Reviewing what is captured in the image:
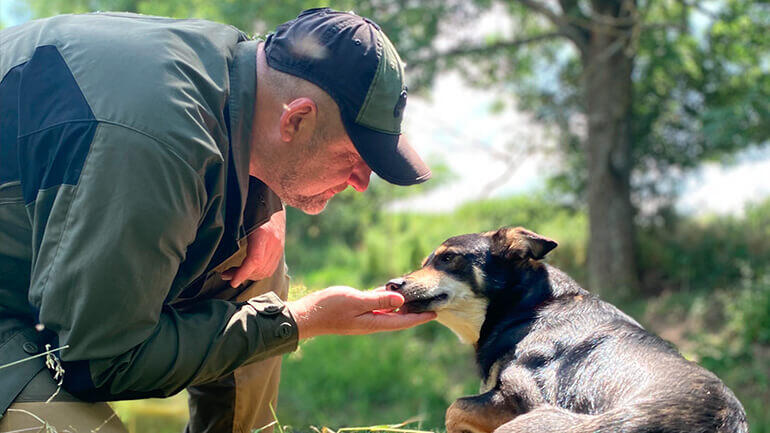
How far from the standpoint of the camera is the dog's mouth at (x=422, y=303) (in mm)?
4418

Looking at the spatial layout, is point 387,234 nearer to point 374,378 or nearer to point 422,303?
point 374,378

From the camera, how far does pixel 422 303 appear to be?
14.6 ft

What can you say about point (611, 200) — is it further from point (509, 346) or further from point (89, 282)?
point (89, 282)

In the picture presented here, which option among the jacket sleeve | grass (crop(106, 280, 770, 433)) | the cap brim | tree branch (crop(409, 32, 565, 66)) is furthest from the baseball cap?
tree branch (crop(409, 32, 565, 66))

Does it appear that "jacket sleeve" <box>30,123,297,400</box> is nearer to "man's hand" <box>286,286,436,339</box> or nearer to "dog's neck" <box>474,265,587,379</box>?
"man's hand" <box>286,286,436,339</box>

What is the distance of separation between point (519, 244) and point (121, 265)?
231 centimetres

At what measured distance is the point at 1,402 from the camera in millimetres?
3150

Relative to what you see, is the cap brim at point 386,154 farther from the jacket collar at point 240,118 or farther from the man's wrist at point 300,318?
the man's wrist at point 300,318

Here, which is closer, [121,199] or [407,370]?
Result: [121,199]

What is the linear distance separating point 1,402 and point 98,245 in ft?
2.80

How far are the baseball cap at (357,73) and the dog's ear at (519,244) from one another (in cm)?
102

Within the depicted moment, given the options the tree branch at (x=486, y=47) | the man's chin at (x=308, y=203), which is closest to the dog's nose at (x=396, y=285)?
the man's chin at (x=308, y=203)

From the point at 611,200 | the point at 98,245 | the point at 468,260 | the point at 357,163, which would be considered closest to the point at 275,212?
the point at 357,163

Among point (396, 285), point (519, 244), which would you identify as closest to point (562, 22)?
point (519, 244)
